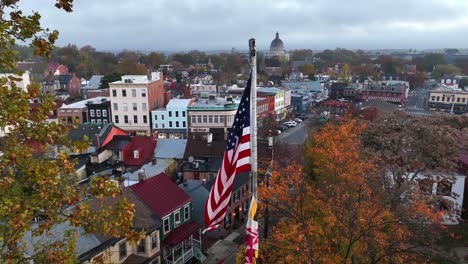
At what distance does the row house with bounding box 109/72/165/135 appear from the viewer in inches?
2542

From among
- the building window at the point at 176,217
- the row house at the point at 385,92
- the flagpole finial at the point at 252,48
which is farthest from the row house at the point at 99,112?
the row house at the point at 385,92

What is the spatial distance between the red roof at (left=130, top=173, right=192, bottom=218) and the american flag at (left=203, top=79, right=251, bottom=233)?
48.9 feet

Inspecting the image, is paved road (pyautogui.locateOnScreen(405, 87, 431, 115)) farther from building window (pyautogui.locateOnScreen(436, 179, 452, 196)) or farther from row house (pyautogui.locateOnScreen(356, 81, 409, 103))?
building window (pyautogui.locateOnScreen(436, 179, 452, 196))

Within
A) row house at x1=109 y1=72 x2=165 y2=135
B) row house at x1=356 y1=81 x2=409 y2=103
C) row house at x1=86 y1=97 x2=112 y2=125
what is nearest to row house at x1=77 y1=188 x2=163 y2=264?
row house at x1=109 y1=72 x2=165 y2=135

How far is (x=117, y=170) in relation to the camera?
3938cm

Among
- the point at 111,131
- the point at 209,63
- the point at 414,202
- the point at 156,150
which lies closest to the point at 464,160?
the point at 414,202

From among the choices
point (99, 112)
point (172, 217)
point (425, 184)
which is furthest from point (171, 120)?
point (425, 184)

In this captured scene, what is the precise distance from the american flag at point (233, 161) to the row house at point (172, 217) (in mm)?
14891

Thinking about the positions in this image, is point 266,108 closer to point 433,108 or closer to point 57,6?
point 433,108

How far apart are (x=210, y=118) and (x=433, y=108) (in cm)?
6518

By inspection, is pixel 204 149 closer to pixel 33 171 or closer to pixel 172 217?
pixel 172 217

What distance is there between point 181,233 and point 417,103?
10139 centimetres

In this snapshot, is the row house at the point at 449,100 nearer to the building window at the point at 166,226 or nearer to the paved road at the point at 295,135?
the paved road at the point at 295,135

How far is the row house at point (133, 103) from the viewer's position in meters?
64.6
